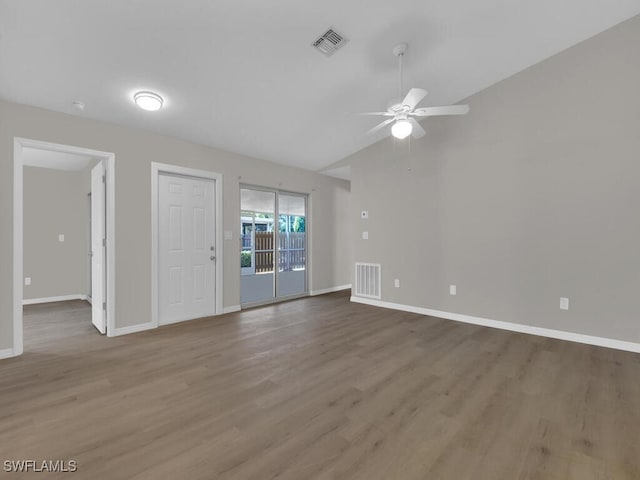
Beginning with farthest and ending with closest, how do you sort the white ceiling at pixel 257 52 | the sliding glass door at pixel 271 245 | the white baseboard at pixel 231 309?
the sliding glass door at pixel 271 245 → the white baseboard at pixel 231 309 → the white ceiling at pixel 257 52

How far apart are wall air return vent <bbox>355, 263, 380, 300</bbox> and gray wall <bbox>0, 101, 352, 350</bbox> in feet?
3.94

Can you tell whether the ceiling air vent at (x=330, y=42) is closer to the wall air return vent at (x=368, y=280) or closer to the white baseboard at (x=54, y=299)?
the wall air return vent at (x=368, y=280)

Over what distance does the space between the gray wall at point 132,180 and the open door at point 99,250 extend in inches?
8.4

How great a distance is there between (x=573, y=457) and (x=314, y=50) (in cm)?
359

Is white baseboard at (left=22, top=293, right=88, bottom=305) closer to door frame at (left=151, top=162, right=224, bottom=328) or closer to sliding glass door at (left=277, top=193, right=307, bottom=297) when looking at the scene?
door frame at (left=151, top=162, right=224, bottom=328)

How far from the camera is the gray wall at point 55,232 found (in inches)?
206

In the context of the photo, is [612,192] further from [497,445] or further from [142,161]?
[142,161]

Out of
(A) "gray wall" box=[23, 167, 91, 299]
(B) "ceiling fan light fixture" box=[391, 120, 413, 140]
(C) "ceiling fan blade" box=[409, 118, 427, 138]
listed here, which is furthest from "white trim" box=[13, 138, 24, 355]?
A: (C) "ceiling fan blade" box=[409, 118, 427, 138]

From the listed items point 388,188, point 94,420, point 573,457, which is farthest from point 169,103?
point 573,457

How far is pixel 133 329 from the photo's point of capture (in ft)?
11.8

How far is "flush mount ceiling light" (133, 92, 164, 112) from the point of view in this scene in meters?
2.98

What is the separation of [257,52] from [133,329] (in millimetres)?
3496

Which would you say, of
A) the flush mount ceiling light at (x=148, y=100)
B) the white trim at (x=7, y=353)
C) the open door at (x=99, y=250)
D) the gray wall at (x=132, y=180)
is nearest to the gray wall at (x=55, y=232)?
the open door at (x=99, y=250)

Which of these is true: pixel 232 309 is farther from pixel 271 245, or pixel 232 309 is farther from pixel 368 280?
pixel 368 280
